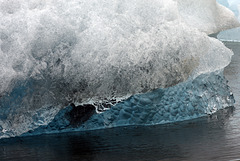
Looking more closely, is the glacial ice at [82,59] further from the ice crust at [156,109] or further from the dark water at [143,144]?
the dark water at [143,144]

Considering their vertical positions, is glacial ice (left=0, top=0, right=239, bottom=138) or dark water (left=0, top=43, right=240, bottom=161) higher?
glacial ice (left=0, top=0, right=239, bottom=138)

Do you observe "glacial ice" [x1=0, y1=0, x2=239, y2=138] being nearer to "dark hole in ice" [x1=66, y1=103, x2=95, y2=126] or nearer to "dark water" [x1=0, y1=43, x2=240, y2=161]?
"dark hole in ice" [x1=66, y1=103, x2=95, y2=126]

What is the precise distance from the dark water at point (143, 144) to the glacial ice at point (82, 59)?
0.19m

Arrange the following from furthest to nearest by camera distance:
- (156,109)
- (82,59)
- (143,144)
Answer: (156,109)
(82,59)
(143,144)

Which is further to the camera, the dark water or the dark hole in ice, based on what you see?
the dark hole in ice

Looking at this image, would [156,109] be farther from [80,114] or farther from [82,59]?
[82,59]

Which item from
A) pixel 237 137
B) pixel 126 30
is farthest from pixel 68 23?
pixel 237 137

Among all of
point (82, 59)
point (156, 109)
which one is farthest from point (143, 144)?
point (82, 59)

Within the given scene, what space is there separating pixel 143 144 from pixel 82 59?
2.74ft

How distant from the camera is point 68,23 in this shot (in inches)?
126

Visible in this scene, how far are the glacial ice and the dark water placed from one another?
0.62 feet

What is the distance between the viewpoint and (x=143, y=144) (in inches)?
106

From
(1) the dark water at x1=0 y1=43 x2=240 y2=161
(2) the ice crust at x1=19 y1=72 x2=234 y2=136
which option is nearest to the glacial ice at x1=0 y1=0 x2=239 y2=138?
(2) the ice crust at x1=19 y1=72 x2=234 y2=136

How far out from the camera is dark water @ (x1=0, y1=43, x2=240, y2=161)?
2461mm
